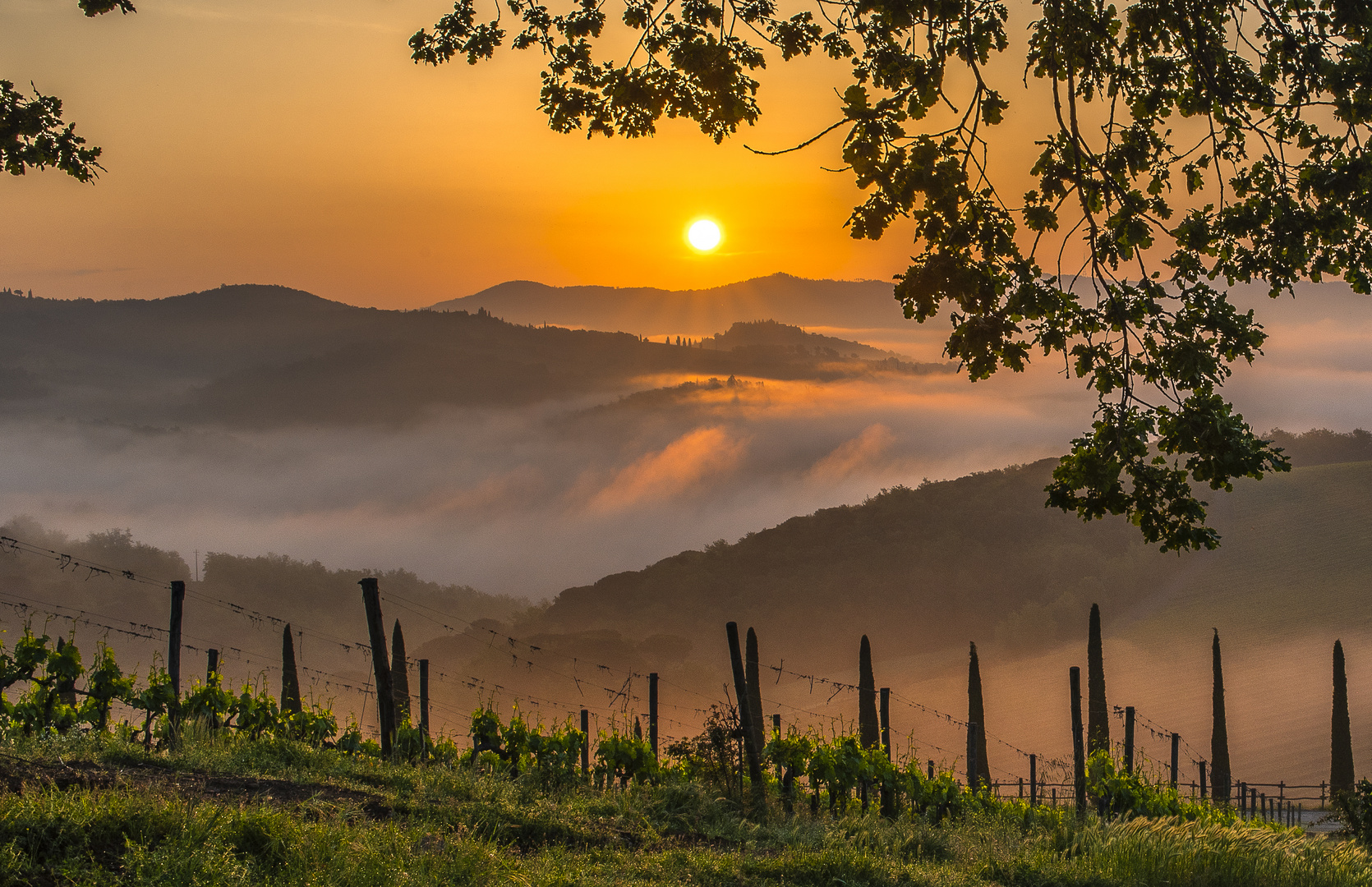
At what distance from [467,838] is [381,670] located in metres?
4.47

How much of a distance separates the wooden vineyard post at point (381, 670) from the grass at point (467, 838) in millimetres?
800

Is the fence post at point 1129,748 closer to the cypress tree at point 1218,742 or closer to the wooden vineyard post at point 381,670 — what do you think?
the wooden vineyard post at point 381,670

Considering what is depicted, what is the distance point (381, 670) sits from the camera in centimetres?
1128

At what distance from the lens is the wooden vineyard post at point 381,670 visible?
11.3 meters

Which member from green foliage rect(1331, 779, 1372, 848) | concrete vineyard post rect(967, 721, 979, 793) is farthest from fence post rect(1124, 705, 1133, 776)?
green foliage rect(1331, 779, 1372, 848)

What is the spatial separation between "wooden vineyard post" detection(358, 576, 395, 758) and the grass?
0.80m

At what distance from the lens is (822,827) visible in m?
10.2

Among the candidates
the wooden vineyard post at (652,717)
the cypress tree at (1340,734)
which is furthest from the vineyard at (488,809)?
the cypress tree at (1340,734)

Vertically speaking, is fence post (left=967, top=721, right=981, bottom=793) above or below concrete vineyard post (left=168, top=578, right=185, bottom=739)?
below

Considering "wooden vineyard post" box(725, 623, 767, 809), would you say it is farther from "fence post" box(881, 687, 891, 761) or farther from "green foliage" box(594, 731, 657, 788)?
"fence post" box(881, 687, 891, 761)

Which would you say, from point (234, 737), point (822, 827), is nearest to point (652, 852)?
point (822, 827)

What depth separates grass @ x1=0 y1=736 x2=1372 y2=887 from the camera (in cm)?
585

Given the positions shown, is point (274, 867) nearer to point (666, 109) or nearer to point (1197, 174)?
point (666, 109)

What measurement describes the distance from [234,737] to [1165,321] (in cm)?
984
